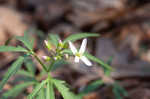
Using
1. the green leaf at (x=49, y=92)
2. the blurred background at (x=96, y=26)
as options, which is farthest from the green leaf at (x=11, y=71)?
the blurred background at (x=96, y=26)

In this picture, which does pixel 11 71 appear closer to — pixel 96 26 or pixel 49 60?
pixel 49 60

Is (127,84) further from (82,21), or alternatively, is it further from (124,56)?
(82,21)

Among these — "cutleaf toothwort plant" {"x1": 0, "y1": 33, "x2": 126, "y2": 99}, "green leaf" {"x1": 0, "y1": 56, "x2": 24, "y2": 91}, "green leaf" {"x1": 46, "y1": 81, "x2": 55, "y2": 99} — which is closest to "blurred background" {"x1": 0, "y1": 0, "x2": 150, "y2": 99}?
"cutleaf toothwort plant" {"x1": 0, "y1": 33, "x2": 126, "y2": 99}

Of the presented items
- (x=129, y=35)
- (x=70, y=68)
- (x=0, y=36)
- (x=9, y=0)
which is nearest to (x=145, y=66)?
(x=129, y=35)

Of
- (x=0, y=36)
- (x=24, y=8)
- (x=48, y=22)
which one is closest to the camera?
(x=0, y=36)

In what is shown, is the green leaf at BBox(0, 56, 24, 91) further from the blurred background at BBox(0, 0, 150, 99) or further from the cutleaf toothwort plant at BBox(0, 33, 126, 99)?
the blurred background at BBox(0, 0, 150, 99)

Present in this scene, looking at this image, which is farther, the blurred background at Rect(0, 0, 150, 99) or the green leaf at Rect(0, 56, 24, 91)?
the blurred background at Rect(0, 0, 150, 99)

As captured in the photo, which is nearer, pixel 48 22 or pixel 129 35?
pixel 129 35

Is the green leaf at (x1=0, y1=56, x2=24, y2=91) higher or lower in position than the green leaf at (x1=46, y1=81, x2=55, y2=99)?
higher
